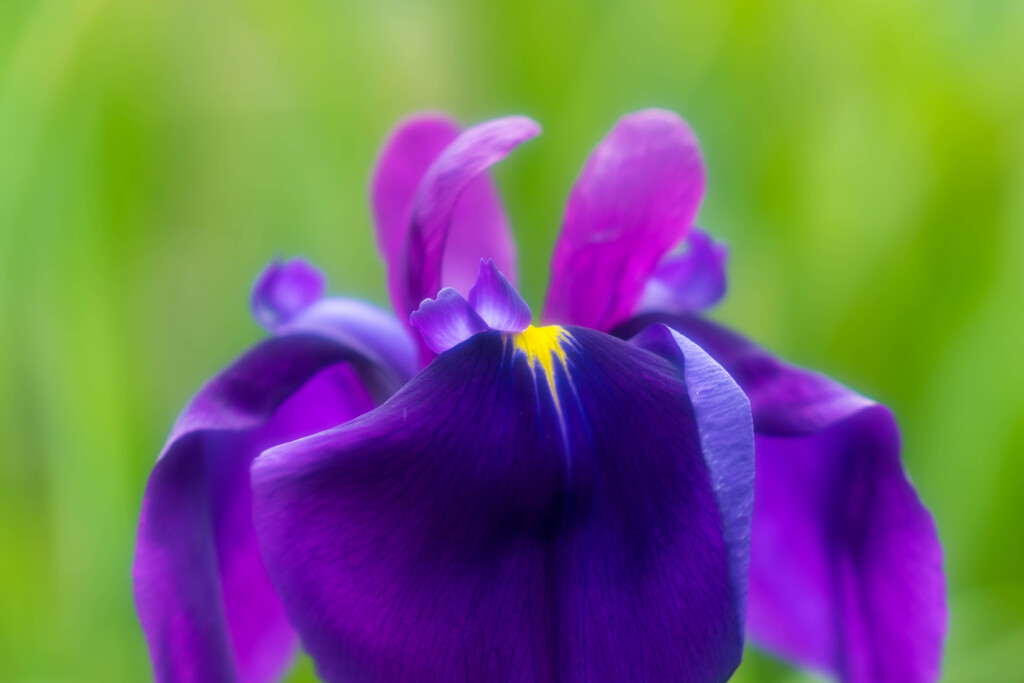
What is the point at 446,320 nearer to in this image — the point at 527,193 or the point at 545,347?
the point at 545,347

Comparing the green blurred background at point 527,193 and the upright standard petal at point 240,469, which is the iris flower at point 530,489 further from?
the green blurred background at point 527,193

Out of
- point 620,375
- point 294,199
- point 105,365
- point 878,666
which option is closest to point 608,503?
point 620,375

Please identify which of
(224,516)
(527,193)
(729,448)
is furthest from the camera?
(527,193)

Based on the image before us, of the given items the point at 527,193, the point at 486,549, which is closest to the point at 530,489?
the point at 486,549

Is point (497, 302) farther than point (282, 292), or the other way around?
point (282, 292)

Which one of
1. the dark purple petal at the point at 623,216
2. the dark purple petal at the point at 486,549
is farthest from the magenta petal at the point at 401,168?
the dark purple petal at the point at 486,549
